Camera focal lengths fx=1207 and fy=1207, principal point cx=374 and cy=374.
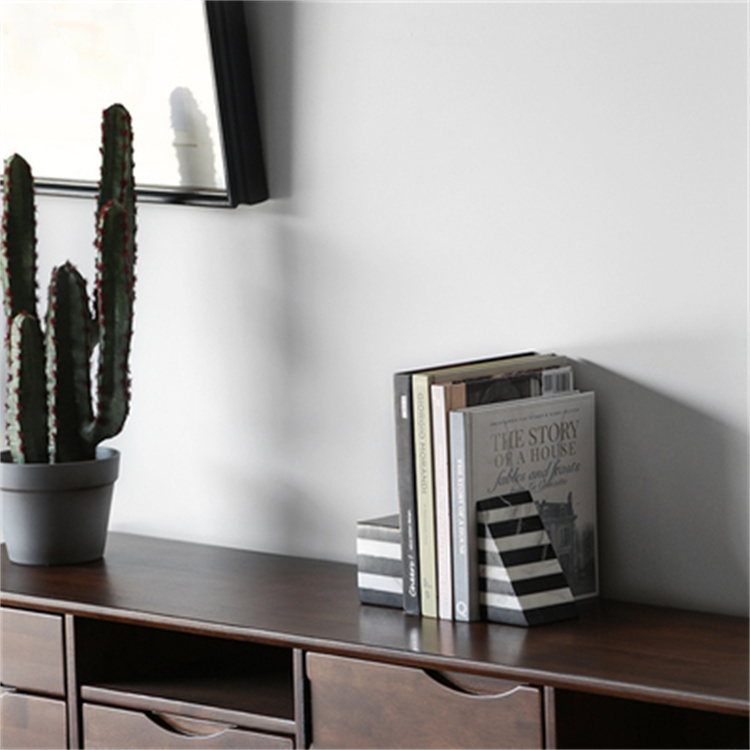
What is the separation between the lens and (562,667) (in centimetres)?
127

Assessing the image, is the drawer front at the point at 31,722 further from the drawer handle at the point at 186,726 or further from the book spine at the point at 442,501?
the book spine at the point at 442,501

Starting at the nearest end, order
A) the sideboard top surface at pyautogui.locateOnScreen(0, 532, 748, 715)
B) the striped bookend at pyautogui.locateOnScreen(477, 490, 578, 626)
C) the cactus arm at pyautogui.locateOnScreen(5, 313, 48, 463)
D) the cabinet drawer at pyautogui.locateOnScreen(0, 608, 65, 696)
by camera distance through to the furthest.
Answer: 1. the sideboard top surface at pyautogui.locateOnScreen(0, 532, 748, 715)
2. the striped bookend at pyautogui.locateOnScreen(477, 490, 578, 626)
3. the cabinet drawer at pyautogui.locateOnScreen(0, 608, 65, 696)
4. the cactus arm at pyautogui.locateOnScreen(5, 313, 48, 463)

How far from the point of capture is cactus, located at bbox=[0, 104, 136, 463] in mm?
1732

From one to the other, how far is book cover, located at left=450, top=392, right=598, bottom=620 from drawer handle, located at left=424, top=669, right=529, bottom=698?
11 centimetres

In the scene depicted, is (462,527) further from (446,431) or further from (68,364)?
(68,364)

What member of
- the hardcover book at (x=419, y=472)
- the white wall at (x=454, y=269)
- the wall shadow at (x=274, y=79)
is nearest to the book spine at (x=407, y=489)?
the hardcover book at (x=419, y=472)

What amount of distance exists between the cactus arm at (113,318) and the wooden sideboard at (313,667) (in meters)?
0.23

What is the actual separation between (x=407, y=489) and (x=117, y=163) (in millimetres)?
682

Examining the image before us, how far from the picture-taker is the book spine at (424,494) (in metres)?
1.46

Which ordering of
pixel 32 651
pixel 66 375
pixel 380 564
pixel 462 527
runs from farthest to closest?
pixel 66 375 < pixel 32 651 < pixel 380 564 < pixel 462 527

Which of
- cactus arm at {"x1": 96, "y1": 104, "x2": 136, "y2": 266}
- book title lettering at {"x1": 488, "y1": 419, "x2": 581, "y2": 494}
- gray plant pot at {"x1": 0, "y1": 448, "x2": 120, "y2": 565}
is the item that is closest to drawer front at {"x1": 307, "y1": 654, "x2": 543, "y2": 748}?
book title lettering at {"x1": 488, "y1": 419, "x2": 581, "y2": 494}

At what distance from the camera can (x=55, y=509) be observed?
5.75ft

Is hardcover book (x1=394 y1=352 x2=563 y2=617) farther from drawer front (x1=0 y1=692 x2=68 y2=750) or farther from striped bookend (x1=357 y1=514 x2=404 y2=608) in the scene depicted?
drawer front (x1=0 y1=692 x2=68 y2=750)

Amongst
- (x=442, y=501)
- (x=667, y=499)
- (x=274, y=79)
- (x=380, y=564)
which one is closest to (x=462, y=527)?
(x=442, y=501)
